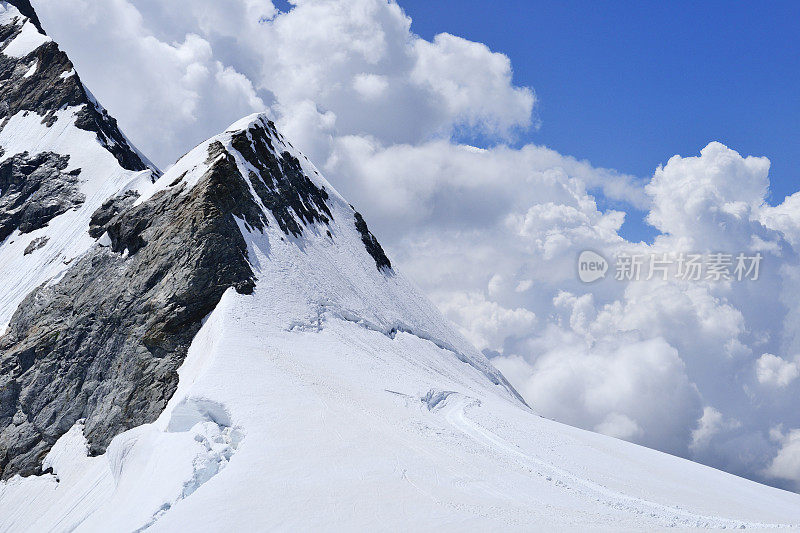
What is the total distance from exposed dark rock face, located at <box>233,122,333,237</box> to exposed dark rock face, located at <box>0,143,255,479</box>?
4.44 meters

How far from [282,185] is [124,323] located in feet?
59.8

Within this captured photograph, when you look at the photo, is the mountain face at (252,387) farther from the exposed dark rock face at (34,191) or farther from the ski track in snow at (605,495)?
the exposed dark rock face at (34,191)

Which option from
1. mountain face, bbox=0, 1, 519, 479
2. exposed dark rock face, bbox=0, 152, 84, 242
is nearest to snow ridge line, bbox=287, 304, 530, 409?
mountain face, bbox=0, 1, 519, 479

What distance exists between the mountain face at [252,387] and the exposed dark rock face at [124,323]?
124mm

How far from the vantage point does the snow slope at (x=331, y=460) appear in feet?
39.3

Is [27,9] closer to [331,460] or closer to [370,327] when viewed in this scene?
[370,327]

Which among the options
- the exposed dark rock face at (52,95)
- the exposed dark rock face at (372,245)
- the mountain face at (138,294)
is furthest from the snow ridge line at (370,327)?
the exposed dark rock face at (52,95)

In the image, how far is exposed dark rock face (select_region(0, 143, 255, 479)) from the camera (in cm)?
2678

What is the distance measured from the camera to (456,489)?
13344 millimetres

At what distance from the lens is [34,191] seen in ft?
176

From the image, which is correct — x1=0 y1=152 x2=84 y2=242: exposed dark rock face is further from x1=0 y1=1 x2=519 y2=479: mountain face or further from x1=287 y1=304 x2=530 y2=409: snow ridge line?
x1=287 y1=304 x2=530 y2=409: snow ridge line

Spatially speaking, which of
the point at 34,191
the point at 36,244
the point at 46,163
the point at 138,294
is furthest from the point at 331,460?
the point at 46,163

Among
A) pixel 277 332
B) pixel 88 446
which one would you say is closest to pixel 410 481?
pixel 277 332

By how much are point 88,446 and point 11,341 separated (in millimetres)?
12775
